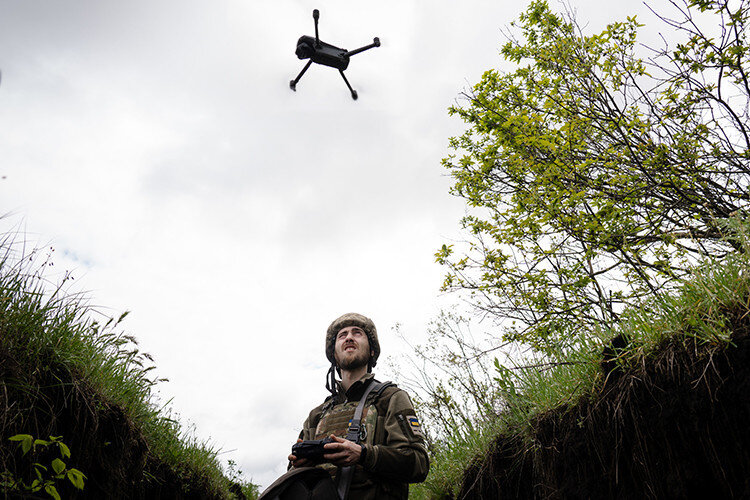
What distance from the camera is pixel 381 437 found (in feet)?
11.5

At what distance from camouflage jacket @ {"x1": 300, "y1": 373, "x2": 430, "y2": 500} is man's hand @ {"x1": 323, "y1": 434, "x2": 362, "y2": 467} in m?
0.10

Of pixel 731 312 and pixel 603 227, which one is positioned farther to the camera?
pixel 603 227

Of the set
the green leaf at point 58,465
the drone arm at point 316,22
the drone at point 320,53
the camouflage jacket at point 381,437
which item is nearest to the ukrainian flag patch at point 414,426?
the camouflage jacket at point 381,437

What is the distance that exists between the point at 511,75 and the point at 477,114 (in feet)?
2.14

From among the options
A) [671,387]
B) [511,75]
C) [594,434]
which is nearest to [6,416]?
[594,434]

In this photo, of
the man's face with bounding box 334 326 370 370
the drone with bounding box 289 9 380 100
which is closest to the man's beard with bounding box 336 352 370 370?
the man's face with bounding box 334 326 370 370

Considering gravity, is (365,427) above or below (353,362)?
below

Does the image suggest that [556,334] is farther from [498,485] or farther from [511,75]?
[511,75]

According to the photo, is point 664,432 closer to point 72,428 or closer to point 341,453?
point 341,453

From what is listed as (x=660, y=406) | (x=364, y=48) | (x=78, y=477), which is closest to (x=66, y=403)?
(x=78, y=477)

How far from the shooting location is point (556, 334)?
452 centimetres

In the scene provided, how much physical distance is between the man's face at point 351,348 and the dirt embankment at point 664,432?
1662 mm

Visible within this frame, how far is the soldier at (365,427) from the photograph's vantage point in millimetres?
3160

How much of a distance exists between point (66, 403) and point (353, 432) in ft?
6.15
